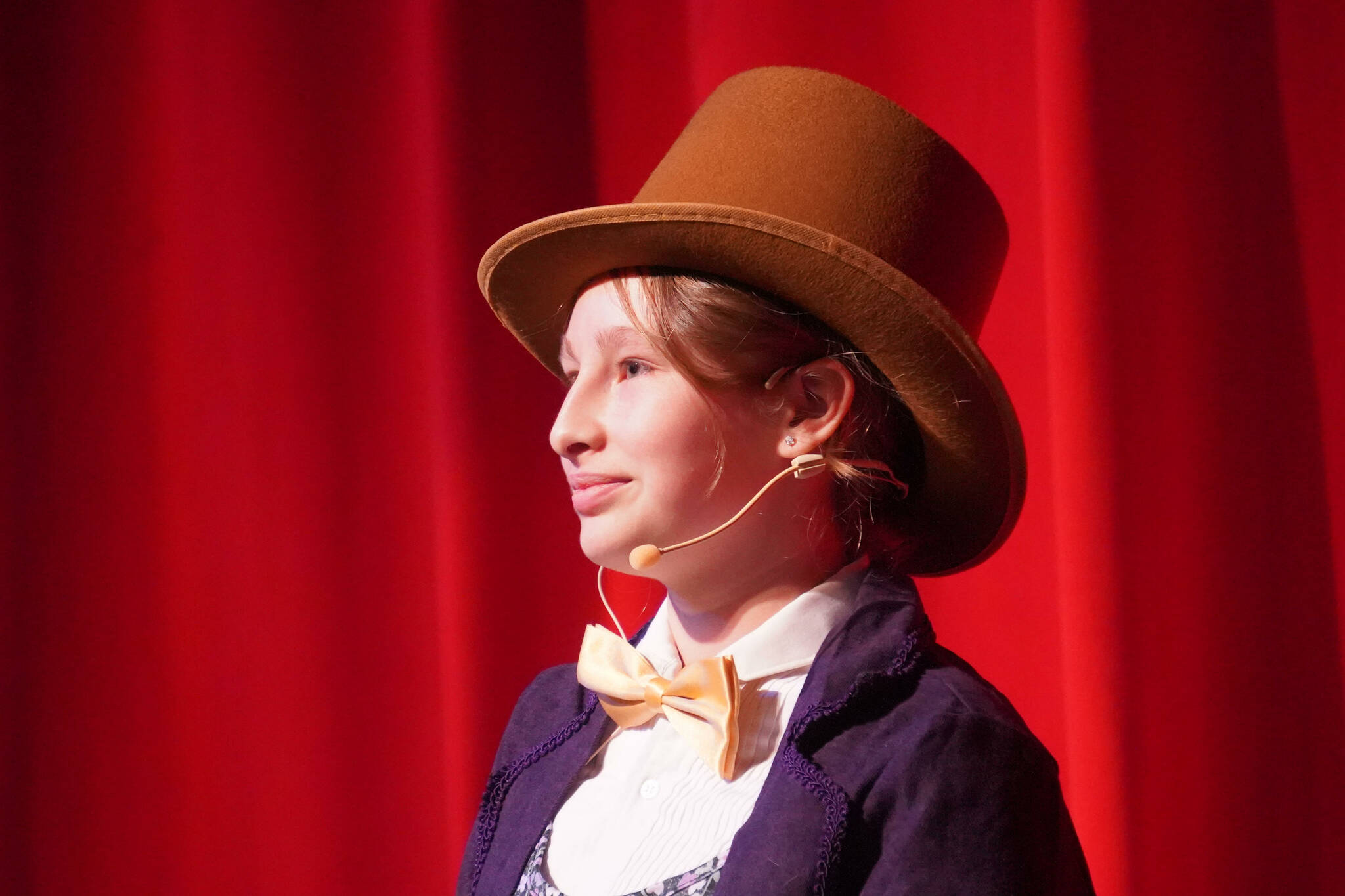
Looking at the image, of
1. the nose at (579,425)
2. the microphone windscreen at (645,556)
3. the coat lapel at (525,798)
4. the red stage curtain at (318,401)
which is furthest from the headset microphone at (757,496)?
the red stage curtain at (318,401)

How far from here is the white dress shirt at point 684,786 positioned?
94 centimetres

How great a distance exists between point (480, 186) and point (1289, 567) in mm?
1217

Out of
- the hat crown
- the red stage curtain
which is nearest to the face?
the hat crown

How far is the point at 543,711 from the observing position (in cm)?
116

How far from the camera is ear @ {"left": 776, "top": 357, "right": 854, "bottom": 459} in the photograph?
3.27 feet

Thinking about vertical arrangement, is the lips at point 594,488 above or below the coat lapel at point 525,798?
above

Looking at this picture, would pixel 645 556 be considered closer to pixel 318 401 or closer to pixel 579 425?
pixel 579 425

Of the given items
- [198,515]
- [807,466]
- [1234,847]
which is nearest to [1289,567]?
[1234,847]

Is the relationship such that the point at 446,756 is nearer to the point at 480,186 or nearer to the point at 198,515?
the point at 198,515

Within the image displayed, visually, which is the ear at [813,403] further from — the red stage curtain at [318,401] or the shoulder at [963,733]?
the red stage curtain at [318,401]

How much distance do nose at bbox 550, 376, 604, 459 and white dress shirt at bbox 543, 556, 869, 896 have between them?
0.22 m

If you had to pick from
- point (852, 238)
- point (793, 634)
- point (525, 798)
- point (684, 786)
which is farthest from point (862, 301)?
point (525, 798)

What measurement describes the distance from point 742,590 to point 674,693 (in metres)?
0.11

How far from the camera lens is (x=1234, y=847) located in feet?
4.27
